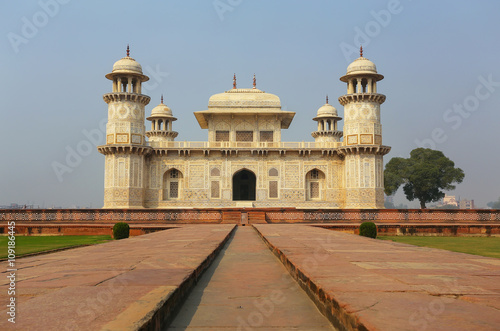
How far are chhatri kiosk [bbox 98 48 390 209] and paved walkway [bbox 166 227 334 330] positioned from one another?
22.5 meters

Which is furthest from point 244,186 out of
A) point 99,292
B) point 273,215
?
point 99,292

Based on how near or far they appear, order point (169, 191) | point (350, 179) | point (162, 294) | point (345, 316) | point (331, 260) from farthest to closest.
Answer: point (169, 191), point (350, 179), point (331, 260), point (162, 294), point (345, 316)

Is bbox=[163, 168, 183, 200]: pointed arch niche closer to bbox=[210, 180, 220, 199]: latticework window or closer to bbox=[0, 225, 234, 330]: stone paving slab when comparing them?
bbox=[210, 180, 220, 199]: latticework window

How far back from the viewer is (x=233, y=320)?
2.72 m

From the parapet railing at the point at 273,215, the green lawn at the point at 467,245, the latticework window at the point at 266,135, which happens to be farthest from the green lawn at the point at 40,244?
the latticework window at the point at 266,135

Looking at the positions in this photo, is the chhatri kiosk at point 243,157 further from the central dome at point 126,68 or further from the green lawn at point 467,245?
the green lawn at point 467,245

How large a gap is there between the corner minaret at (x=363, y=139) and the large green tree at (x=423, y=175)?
66.0 ft

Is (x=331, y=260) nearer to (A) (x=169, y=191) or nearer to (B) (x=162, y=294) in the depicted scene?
(B) (x=162, y=294)

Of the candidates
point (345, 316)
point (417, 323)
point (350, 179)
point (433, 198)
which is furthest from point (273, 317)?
point (433, 198)

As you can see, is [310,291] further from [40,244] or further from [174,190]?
[174,190]

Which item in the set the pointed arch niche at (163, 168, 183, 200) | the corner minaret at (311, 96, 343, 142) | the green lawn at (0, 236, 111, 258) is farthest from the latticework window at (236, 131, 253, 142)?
the green lawn at (0, 236, 111, 258)

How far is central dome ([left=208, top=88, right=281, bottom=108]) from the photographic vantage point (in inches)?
1177

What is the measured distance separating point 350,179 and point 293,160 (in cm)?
400

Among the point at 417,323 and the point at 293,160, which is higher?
the point at 293,160
